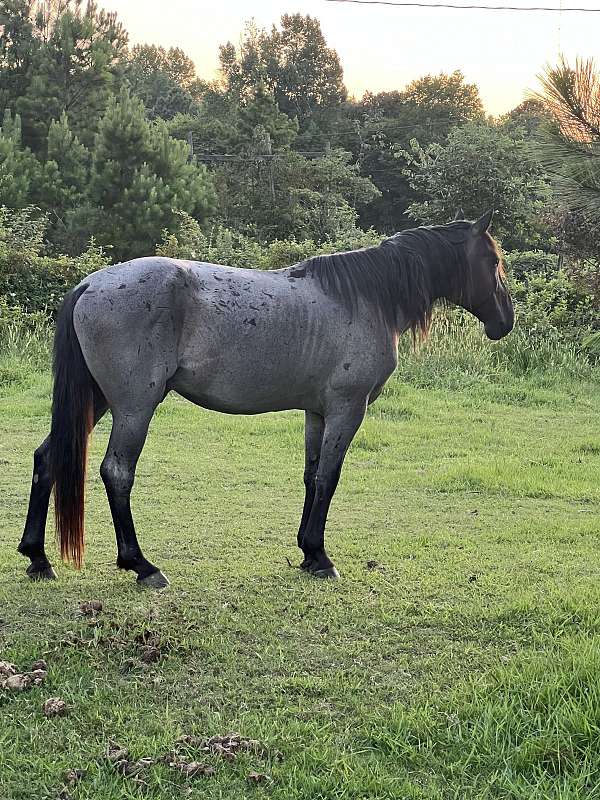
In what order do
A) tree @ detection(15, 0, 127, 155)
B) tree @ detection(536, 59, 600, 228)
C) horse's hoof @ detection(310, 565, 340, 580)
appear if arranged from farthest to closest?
A: tree @ detection(15, 0, 127, 155) → horse's hoof @ detection(310, 565, 340, 580) → tree @ detection(536, 59, 600, 228)

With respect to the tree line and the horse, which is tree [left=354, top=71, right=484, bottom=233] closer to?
the tree line

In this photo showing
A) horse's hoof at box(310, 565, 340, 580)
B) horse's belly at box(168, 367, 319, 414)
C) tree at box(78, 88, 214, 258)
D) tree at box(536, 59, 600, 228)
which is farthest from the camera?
tree at box(78, 88, 214, 258)

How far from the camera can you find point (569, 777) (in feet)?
7.47

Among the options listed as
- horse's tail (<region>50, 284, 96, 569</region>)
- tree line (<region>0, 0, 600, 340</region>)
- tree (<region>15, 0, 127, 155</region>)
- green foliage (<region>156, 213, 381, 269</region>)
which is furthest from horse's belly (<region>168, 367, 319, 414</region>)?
tree (<region>15, 0, 127, 155</region>)

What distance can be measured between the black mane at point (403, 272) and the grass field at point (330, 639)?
1409mm

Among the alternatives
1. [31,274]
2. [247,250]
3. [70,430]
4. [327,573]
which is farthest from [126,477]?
[247,250]

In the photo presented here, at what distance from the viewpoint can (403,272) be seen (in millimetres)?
4320

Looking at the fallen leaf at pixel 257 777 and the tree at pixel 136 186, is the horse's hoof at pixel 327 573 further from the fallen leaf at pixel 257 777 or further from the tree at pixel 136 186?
the tree at pixel 136 186

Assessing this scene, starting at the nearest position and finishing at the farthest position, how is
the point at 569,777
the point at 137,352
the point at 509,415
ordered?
the point at 569,777, the point at 137,352, the point at 509,415

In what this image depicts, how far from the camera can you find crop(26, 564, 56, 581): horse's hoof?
405 centimetres

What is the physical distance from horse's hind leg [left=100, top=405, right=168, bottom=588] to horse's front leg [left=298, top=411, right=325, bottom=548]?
0.94 m

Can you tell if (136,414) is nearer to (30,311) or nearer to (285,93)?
(30,311)

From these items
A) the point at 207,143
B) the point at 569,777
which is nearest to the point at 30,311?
the point at 569,777

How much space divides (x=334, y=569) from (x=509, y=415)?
505 cm
